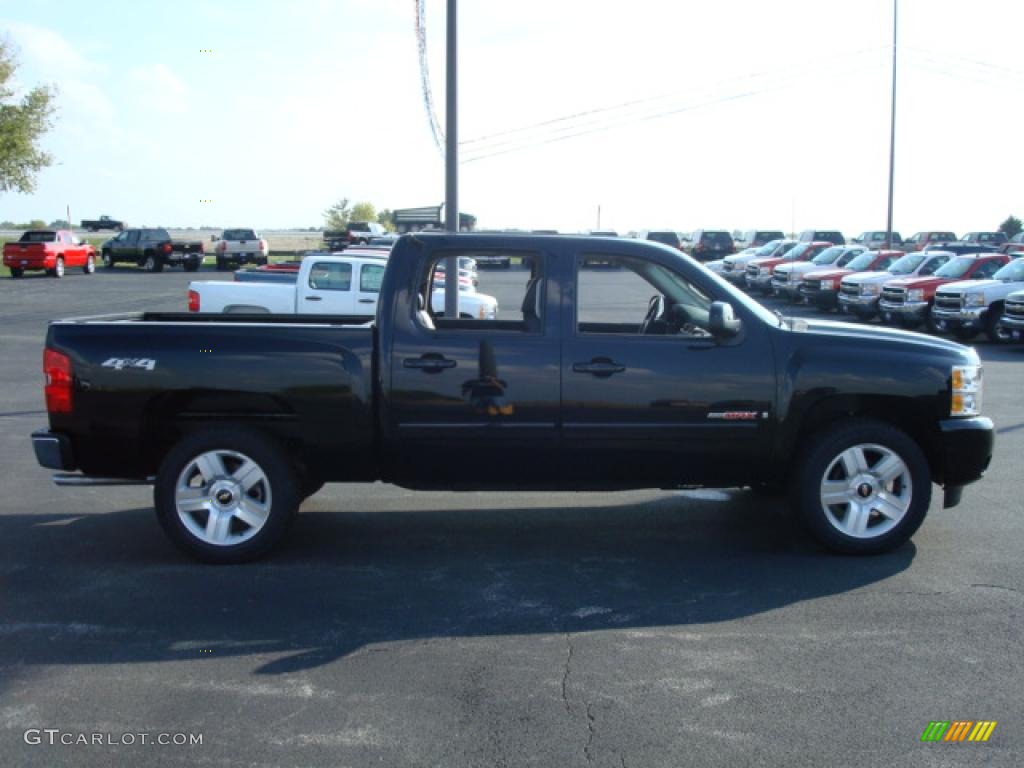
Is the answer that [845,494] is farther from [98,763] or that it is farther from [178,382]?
[98,763]

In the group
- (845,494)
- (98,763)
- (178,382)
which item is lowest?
(98,763)

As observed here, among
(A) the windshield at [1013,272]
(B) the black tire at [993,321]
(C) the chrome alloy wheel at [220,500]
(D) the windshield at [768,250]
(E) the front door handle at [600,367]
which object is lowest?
(C) the chrome alloy wheel at [220,500]

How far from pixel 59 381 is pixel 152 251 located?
48998 millimetres

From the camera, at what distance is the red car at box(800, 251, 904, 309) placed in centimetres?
3112

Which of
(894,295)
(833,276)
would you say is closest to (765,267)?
(833,276)

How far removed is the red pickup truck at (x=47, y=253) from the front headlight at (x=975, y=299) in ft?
120

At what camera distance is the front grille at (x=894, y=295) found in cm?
2532

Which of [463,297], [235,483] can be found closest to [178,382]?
[235,483]

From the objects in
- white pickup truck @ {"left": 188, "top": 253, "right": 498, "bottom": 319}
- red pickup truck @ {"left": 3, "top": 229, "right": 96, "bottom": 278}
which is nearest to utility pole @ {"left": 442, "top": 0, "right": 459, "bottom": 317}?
white pickup truck @ {"left": 188, "top": 253, "right": 498, "bottom": 319}

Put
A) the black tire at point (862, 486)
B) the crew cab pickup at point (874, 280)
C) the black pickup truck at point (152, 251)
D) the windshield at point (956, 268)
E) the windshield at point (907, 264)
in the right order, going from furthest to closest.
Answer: the black pickup truck at point (152, 251)
the windshield at point (907, 264)
the crew cab pickup at point (874, 280)
the windshield at point (956, 268)
the black tire at point (862, 486)

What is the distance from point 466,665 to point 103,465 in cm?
294

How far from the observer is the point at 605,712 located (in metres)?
4.64

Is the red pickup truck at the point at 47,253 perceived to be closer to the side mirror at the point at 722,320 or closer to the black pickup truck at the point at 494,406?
the black pickup truck at the point at 494,406

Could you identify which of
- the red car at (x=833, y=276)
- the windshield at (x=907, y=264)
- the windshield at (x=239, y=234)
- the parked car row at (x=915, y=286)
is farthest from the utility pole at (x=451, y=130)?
the windshield at (x=239, y=234)
